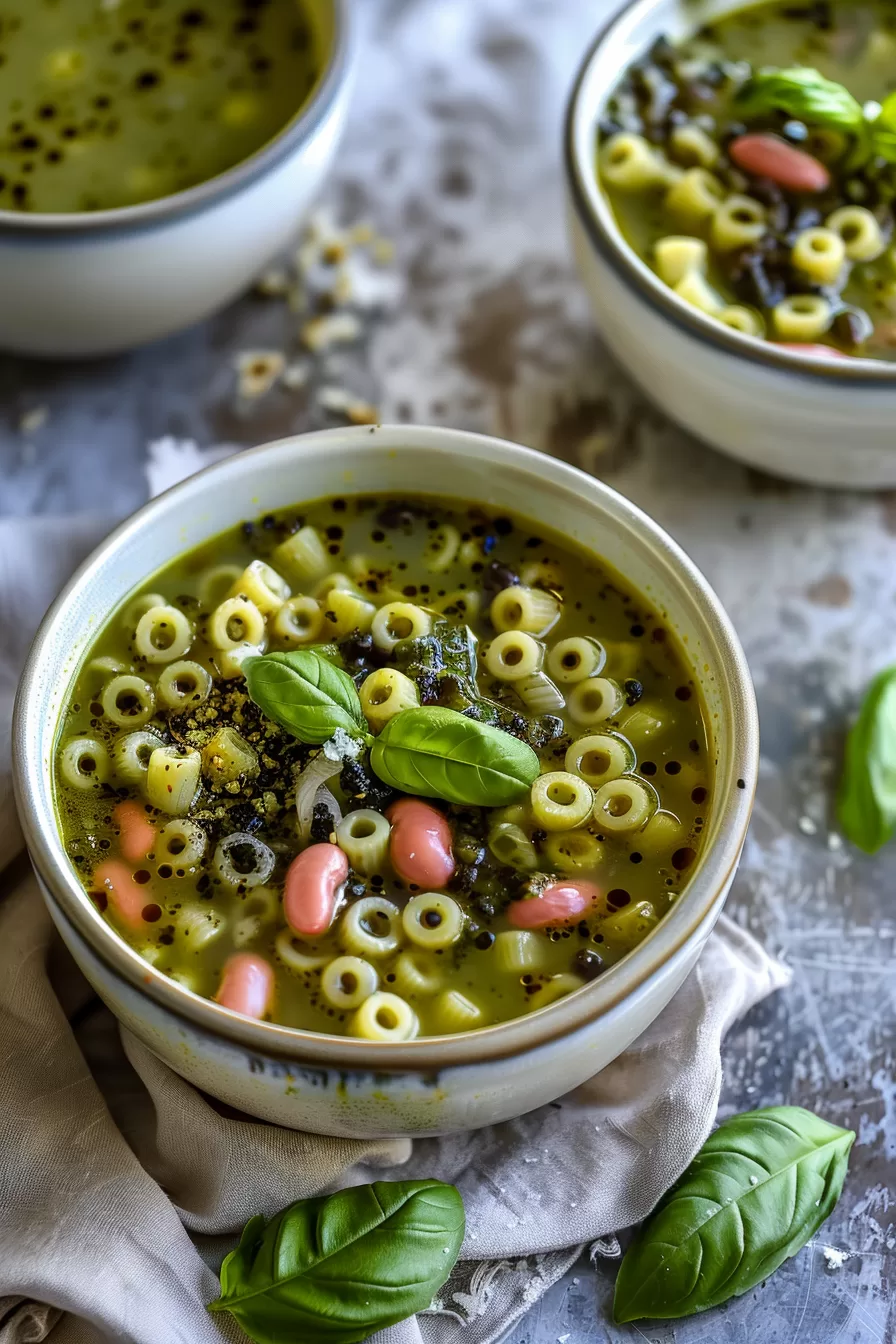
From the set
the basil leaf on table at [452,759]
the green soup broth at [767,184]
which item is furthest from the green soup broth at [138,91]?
the basil leaf on table at [452,759]

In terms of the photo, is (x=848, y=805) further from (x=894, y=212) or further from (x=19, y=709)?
(x=19, y=709)

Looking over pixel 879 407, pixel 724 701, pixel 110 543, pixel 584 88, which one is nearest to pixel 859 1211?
pixel 724 701

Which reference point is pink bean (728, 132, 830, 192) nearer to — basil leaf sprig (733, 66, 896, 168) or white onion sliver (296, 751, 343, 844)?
basil leaf sprig (733, 66, 896, 168)

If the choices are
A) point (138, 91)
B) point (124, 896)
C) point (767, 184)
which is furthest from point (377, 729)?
point (138, 91)

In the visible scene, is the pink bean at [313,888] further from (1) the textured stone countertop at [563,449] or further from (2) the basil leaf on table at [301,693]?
(1) the textured stone countertop at [563,449]

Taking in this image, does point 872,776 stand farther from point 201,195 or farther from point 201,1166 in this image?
point 201,195
